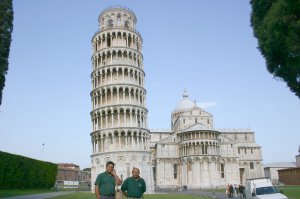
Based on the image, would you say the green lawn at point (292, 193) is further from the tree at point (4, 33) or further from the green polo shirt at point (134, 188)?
the tree at point (4, 33)

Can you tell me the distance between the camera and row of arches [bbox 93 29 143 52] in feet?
180

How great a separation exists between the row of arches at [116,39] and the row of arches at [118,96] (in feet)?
22.4

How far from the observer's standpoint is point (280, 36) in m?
14.0

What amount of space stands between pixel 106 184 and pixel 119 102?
42.5 m

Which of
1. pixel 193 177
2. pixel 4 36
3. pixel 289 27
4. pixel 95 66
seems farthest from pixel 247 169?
pixel 289 27

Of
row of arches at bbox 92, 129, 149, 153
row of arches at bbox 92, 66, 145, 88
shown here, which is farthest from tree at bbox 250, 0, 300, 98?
row of arches at bbox 92, 66, 145, 88

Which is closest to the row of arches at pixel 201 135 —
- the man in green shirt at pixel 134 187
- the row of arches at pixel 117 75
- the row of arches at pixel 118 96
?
the row of arches at pixel 118 96

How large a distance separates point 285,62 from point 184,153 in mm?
58819

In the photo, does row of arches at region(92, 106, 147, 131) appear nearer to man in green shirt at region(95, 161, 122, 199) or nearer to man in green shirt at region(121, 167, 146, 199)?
man in green shirt at region(121, 167, 146, 199)

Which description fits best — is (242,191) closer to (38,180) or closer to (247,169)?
(38,180)

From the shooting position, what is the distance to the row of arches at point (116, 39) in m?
55.0

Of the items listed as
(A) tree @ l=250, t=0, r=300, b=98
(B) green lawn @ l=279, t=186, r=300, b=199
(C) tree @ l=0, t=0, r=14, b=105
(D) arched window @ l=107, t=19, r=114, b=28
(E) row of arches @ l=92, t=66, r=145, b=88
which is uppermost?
(D) arched window @ l=107, t=19, r=114, b=28

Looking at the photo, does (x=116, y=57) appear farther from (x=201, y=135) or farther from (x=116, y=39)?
(x=201, y=135)

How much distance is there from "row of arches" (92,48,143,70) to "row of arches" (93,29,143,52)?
1157 mm
